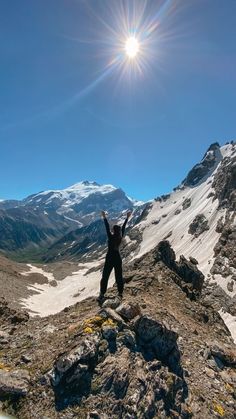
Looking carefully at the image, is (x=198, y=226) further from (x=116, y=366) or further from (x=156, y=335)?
(x=116, y=366)

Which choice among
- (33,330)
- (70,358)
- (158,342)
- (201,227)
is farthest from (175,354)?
(201,227)

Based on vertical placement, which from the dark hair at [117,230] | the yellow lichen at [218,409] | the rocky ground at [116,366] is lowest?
the yellow lichen at [218,409]

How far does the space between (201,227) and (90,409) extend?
435ft

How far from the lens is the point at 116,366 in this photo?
14.4 meters

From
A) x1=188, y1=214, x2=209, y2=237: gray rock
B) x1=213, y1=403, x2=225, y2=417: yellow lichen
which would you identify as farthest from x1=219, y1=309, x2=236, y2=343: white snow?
x1=188, y1=214, x2=209, y2=237: gray rock

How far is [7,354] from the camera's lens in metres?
16.1

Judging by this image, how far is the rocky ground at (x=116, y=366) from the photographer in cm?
1298

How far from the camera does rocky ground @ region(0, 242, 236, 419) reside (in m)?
13.0

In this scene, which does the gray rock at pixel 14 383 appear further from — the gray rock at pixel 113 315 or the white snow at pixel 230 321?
the white snow at pixel 230 321

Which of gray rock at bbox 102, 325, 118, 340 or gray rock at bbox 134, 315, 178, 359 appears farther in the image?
gray rock at bbox 134, 315, 178, 359

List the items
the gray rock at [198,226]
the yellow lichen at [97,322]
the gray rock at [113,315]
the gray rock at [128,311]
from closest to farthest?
the yellow lichen at [97,322]
the gray rock at [113,315]
the gray rock at [128,311]
the gray rock at [198,226]

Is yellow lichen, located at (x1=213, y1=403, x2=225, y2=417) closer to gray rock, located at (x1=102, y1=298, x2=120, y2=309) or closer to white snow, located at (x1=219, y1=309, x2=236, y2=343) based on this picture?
gray rock, located at (x1=102, y1=298, x2=120, y2=309)

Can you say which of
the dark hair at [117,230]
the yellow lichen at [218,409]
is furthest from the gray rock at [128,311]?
the yellow lichen at [218,409]

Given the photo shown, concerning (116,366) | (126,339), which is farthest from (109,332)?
(116,366)
